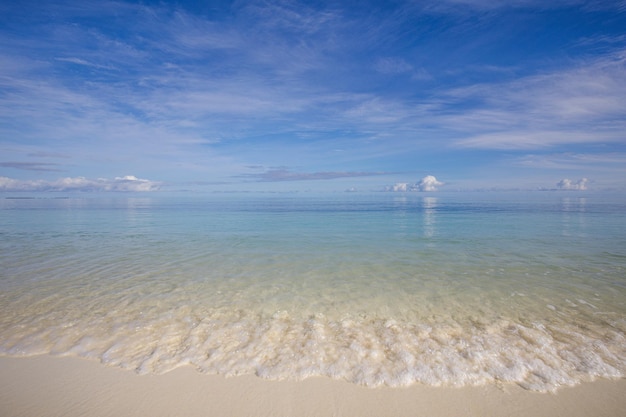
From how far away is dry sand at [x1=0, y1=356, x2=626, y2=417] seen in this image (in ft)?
15.8

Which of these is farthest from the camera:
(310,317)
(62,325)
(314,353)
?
(310,317)

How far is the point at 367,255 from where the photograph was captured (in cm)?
1678

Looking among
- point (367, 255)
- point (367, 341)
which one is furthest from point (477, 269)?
point (367, 341)

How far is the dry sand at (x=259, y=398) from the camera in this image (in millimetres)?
4809

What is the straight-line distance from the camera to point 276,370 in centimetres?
582

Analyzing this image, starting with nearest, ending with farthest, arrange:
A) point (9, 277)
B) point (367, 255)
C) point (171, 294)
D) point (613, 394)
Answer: point (613, 394) < point (171, 294) < point (9, 277) < point (367, 255)

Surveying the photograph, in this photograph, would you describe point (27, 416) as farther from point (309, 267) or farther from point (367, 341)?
point (309, 267)

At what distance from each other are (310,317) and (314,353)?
6.46 ft

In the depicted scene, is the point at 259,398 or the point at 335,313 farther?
the point at 335,313

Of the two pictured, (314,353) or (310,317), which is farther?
(310,317)

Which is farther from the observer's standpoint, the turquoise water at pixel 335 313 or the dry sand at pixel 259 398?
the turquoise water at pixel 335 313

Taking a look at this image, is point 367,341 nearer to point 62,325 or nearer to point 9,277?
point 62,325

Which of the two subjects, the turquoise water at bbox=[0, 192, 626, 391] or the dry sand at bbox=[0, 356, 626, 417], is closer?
the dry sand at bbox=[0, 356, 626, 417]

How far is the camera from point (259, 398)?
509cm
